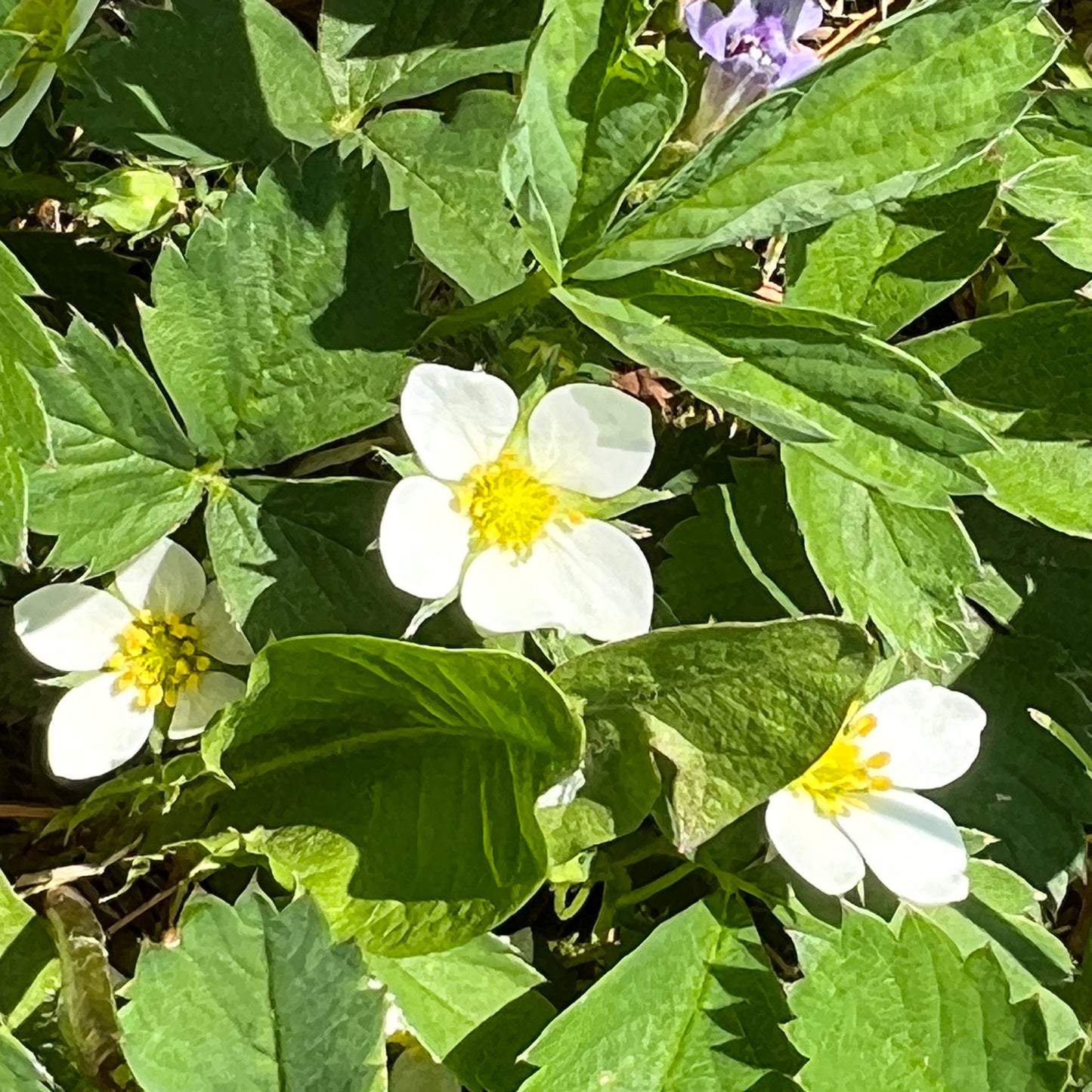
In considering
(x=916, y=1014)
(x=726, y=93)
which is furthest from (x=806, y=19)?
(x=916, y=1014)

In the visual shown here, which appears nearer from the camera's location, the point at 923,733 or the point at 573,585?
the point at 573,585

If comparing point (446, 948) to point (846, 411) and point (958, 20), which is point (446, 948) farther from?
point (958, 20)

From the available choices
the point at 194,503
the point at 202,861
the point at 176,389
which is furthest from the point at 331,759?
the point at 176,389

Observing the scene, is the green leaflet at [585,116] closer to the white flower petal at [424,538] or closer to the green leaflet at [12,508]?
the white flower petal at [424,538]

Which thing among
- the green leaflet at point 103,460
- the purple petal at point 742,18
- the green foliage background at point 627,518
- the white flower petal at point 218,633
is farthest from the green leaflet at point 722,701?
the purple petal at point 742,18

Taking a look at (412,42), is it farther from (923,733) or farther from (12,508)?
(923,733)

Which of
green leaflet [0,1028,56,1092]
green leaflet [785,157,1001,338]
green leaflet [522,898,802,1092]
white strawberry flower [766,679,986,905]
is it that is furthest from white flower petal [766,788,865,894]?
green leaflet [0,1028,56,1092]

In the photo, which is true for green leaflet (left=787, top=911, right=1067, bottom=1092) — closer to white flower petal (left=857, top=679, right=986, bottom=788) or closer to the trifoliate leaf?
white flower petal (left=857, top=679, right=986, bottom=788)
